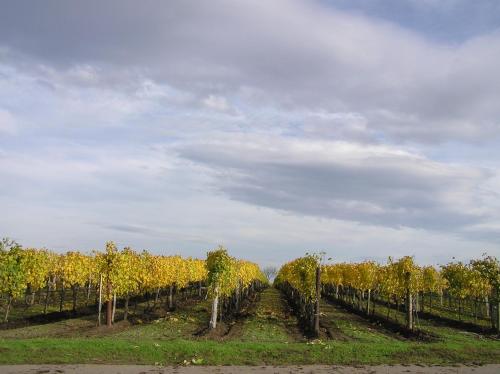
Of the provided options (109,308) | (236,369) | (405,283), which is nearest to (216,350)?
(236,369)

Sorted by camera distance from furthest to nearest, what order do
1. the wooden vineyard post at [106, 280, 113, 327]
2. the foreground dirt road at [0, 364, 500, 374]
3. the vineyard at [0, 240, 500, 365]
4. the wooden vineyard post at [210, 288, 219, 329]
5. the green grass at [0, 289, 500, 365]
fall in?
the wooden vineyard post at [106, 280, 113, 327] < the wooden vineyard post at [210, 288, 219, 329] < the vineyard at [0, 240, 500, 365] < the green grass at [0, 289, 500, 365] < the foreground dirt road at [0, 364, 500, 374]

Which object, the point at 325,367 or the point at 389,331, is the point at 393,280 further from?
the point at 325,367

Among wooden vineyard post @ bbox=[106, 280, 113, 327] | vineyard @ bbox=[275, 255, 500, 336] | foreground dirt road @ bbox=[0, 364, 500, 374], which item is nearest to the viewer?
foreground dirt road @ bbox=[0, 364, 500, 374]

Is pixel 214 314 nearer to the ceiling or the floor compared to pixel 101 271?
nearer to the floor

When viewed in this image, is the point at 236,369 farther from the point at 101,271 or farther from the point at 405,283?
the point at 405,283

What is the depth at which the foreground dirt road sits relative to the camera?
2028cm

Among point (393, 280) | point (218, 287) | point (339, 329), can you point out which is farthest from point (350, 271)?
point (218, 287)

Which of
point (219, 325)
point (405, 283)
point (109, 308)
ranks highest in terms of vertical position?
point (405, 283)

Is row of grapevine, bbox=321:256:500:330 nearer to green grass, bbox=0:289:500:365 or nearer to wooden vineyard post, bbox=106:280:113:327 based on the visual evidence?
green grass, bbox=0:289:500:365

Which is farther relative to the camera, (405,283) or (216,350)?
(405,283)

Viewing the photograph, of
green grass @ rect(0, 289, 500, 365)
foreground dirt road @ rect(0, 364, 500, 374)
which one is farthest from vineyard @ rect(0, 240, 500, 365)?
foreground dirt road @ rect(0, 364, 500, 374)

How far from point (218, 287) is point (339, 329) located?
35.4 ft

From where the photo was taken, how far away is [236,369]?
21781mm

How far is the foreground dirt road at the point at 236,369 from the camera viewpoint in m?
20.3
